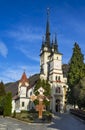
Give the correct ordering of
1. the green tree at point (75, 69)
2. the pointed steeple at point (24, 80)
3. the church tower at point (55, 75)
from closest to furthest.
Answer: the green tree at point (75, 69) → the church tower at point (55, 75) → the pointed steeple at point (24, 80)

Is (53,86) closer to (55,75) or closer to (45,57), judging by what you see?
(55,75)

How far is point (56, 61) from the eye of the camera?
74688 mm

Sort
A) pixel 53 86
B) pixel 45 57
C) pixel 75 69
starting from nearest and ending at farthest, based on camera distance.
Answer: pixel 75 69 → pixel 53 86 → pixel 45 57

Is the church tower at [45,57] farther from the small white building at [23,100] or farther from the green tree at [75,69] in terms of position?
the green tree at [75,69]

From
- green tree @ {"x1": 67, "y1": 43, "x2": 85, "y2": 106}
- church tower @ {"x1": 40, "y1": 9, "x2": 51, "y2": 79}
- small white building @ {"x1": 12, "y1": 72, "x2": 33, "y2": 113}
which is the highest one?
church tower @ {"x1": 40, "y1": 9, "x2": 51, "y2": 79}

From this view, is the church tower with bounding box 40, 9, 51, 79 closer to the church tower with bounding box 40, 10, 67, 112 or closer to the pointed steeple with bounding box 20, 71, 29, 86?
the church tower with bounding box 40, 10, 67, 112

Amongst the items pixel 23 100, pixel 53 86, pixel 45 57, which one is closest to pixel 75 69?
pixel 53 86

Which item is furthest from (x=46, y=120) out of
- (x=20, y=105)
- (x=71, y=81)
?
(x=20, y=105)

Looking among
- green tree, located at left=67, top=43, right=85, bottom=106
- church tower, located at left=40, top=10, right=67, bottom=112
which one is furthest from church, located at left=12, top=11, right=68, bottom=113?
green tree, located at left=67, top=43, right=85, bottom=106

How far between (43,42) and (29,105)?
2069cm

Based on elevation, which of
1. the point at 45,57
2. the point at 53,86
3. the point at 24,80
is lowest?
the point at 53,86

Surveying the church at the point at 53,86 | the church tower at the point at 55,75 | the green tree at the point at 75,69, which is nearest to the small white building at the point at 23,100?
the church at the point at 53,86

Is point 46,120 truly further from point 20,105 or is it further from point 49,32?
point 49,32

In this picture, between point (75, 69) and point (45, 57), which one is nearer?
point (75, 69)
